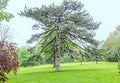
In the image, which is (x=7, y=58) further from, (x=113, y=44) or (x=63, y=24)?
(x=113, y=44)

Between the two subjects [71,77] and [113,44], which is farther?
[113,44]

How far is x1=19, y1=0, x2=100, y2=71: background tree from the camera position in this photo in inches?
1273

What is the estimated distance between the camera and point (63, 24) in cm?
3206

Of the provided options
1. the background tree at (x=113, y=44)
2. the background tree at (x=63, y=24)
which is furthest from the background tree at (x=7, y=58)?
the background tree at (x=113, y=44)

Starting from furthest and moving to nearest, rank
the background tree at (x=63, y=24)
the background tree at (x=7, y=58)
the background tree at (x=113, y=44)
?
the background tree at (x=113, y=44) < the background tree at (x=63, y=24) < the background tree at (x=7, y=58)

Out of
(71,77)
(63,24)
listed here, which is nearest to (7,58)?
(71,77)

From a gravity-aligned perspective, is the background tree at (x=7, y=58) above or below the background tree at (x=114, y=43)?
below

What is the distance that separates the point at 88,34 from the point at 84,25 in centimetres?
127

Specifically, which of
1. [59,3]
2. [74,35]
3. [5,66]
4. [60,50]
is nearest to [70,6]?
[59,3]

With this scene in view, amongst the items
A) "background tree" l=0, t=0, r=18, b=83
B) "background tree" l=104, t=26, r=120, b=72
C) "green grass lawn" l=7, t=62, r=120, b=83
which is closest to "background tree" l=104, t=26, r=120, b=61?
"background tree" l=104, t=26, r=120, b=72

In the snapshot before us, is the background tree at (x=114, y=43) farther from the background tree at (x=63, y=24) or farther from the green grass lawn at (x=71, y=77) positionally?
the green grass lawn at (x=71, y=77)

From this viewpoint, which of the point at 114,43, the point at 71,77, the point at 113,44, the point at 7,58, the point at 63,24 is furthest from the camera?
the point at 113,44

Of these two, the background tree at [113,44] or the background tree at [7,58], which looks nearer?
the background tree at [7,58]

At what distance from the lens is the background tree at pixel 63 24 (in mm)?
32341
